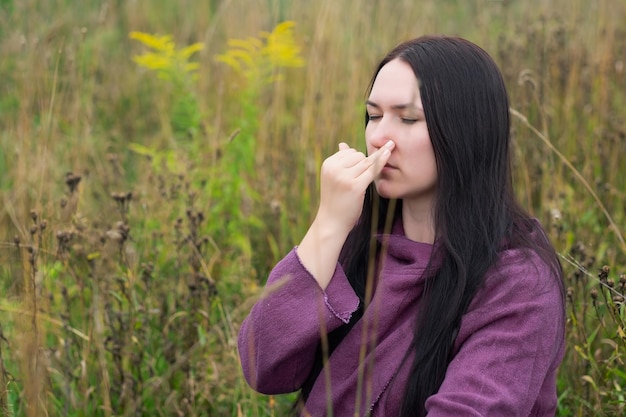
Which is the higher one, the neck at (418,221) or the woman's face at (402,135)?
the woman's face at (402,135)

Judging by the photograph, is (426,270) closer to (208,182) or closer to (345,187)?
(345,187)

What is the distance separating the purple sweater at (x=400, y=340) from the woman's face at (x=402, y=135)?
0.14 m

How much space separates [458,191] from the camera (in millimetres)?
1557

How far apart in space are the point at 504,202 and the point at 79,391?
51.3 inches

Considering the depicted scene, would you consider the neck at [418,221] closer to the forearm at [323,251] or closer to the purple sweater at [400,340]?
the purple sweater at [400,340]

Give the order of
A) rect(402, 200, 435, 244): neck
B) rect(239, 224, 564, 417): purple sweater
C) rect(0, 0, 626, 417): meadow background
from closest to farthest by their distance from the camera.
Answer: rect(239, 224, 564, 417): purple sweater → rect(402, 200, 435, 244): neck → rect(0, 0, 626, 417): meadow background

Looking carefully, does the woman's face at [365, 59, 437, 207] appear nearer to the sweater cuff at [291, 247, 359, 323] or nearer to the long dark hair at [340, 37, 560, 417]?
the long dark hair at [340, 37, 560, 417]

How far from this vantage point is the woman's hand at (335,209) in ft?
5.02

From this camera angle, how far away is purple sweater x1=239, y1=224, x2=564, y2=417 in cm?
141

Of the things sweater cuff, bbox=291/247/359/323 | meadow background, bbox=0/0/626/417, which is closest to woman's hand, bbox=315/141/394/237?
sweater cuff, bbox=291/247/359/323

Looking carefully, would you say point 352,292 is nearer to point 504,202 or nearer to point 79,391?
point 504,202

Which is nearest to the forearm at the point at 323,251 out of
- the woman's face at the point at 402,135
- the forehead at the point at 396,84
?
the woman's face at the point at 402,135

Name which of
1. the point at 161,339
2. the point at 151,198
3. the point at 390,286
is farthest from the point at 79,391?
the point at 390,286

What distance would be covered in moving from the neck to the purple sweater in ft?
0.13
